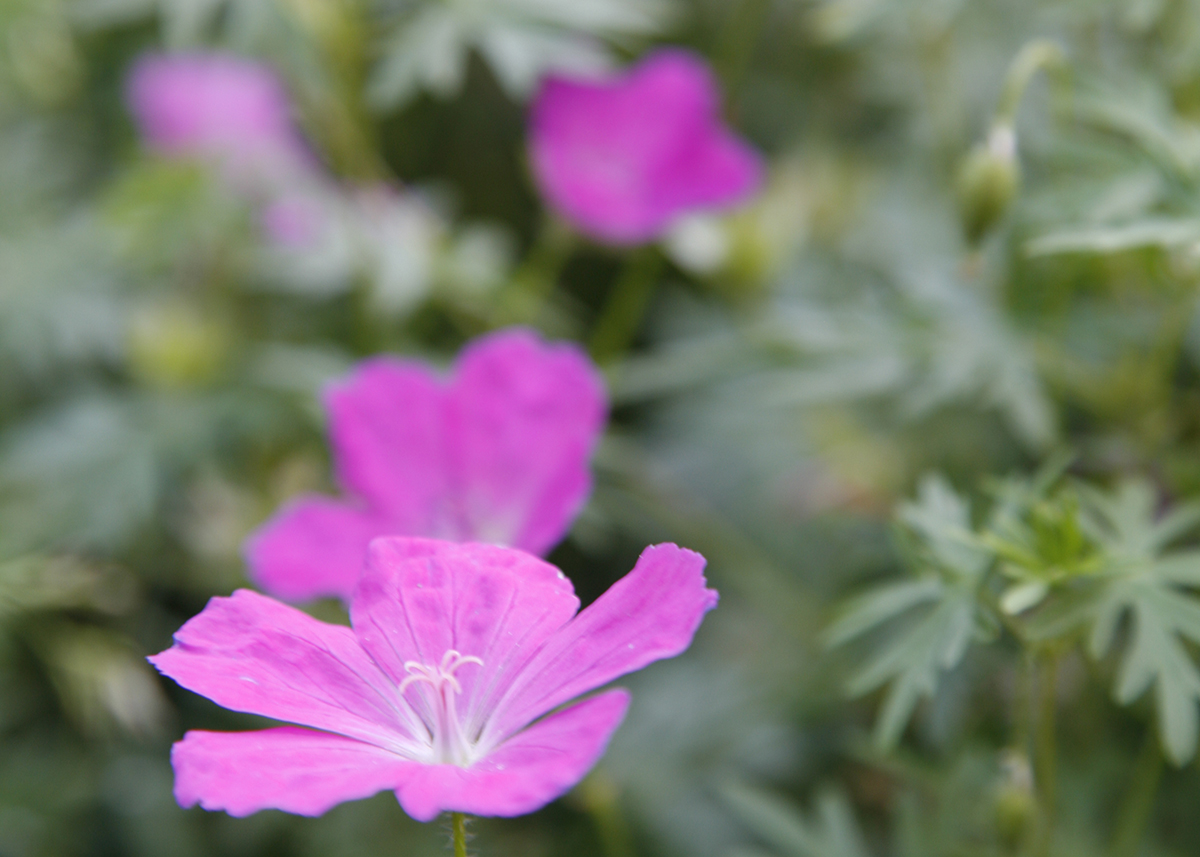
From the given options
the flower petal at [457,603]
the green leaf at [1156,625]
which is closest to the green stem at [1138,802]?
the green leaf at [1156,625]

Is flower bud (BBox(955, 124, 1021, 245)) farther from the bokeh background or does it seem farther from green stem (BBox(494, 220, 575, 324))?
green stem (BBox(494, 220, 575, 324))

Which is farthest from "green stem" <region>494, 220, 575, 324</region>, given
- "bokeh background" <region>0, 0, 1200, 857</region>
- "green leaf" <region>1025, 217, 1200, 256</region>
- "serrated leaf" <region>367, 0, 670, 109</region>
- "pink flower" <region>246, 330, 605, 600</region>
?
"green leaf" <region>1025, 217, 1200, 256</region>

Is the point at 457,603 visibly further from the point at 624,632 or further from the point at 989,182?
the point at 989,182

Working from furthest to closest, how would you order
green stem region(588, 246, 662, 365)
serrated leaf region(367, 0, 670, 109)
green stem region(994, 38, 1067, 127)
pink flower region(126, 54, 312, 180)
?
pink flower region(126, 54, 312, 180)
green stem region(588, 246, 662, 365)
serrated leaf region(367, 0, 670, 109)
green stem region(994, 38, 1067, 127)

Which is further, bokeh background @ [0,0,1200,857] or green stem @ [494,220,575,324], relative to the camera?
green stem @ [494,220,575,324]

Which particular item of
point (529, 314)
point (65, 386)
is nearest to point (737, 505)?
point (529, 314)

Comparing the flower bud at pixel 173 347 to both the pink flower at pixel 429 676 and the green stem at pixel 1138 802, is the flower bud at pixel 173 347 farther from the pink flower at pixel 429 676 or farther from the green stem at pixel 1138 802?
the green stem at pixel 1138 802

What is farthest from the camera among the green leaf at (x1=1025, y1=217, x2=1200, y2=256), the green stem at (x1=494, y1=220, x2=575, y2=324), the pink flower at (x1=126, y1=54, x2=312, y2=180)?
the pink flower at (x1=126, y1=54, x2=312, y2=180)
